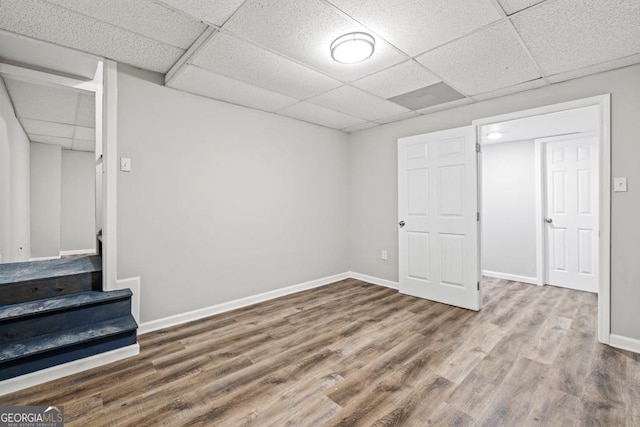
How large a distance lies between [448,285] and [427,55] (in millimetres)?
2523

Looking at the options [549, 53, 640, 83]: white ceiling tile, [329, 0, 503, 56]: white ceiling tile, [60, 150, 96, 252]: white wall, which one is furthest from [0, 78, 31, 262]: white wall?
[549, 53, 640, 83]: white ceiling tile

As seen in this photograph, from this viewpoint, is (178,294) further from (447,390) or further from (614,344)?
(614,344)

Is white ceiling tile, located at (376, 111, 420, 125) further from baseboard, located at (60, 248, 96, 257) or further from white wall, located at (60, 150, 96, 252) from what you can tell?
baseboard, located at (60, 248, 96, 257)

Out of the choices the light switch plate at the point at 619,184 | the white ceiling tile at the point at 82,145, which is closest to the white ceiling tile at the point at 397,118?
the light switch plate at the point at 619,184

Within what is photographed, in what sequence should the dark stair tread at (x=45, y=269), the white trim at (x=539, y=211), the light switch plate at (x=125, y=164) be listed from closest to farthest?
the dark stair tread at (x=45, y=269) → the light switch plate at (x=125, y=164) → the white trim at (x=539, y=211)

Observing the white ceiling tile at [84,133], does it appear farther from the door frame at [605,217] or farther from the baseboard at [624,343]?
the baseboard at [624,343]

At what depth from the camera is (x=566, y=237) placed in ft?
13.9

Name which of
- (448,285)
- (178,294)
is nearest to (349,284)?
(448,285)

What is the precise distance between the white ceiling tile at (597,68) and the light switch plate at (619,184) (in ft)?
3.03

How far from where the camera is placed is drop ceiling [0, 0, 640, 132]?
1.74 meters

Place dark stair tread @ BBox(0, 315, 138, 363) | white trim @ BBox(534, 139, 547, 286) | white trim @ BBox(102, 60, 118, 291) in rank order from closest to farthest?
dark stair tread @ BBox(0, 315, 138, 363) → white trim @ BBox(102, 60, 118, 291) → white trim @ BBox(534, 139, 547, 286)

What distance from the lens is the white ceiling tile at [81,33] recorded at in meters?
1.81

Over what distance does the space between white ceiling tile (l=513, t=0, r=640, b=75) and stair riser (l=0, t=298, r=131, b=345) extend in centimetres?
357

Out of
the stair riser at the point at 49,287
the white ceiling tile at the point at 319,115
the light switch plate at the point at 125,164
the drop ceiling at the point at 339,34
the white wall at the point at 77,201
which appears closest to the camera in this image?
the drop ceiling at the point at 339,34
